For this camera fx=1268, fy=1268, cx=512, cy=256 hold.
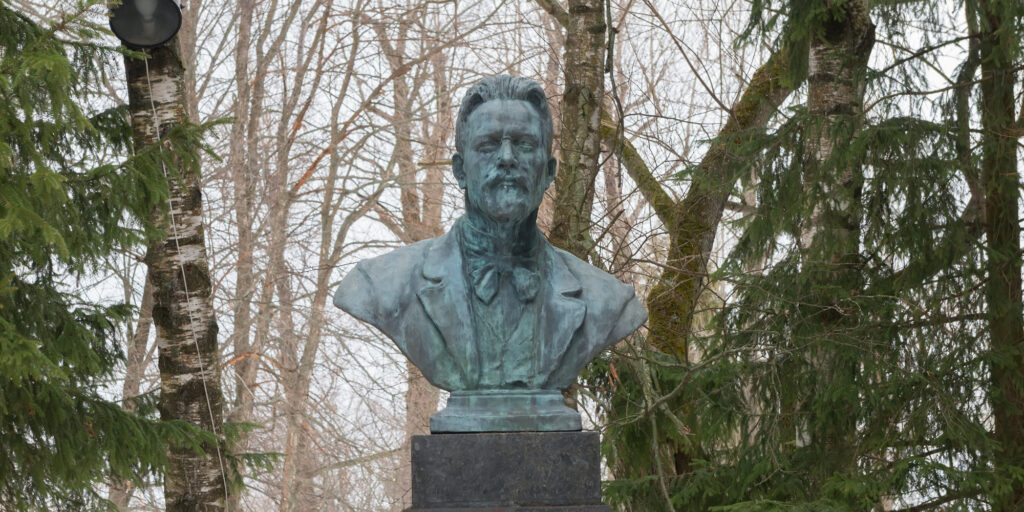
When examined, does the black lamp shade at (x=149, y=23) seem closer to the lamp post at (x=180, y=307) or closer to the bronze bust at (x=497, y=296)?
the lamp post at (x=180, y=307)

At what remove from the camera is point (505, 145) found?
3861mm

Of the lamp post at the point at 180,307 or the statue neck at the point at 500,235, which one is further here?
the lamp post at the point at 180,307

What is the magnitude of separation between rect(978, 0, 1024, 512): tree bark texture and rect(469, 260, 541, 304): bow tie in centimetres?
336

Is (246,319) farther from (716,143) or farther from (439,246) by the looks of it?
(439,246)

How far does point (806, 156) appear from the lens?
22.7 ft

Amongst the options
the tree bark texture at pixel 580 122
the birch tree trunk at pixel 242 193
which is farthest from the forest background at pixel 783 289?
the birch tree trunk at pixel 242 193

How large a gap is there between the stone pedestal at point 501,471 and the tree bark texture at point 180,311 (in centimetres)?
293

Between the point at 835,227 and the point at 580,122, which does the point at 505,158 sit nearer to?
the point at 580,122

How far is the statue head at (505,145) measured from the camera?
387 cm

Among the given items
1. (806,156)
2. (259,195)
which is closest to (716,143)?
(806,156)

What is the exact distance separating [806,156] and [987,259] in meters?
1.09

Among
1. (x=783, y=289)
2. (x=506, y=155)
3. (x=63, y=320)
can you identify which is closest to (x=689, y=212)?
(x=783, y=289)

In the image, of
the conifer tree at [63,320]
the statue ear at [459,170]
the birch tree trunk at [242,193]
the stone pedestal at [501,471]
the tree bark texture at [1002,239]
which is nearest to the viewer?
the stone pedestal at [501,471]

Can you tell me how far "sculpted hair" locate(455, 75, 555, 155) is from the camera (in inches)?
155
